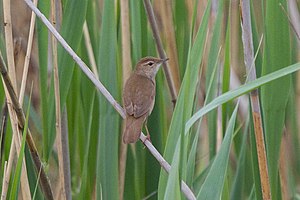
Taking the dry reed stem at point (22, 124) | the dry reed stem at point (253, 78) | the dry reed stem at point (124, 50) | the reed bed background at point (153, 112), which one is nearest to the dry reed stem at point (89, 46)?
the reed bed background at point (153, 112)

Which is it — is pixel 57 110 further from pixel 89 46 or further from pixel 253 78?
pixel 253 78

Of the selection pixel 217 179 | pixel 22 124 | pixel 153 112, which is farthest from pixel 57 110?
pixel 217 179

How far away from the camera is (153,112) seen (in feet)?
7.04

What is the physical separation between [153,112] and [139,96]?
0.21m

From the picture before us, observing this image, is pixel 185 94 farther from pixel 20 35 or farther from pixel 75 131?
pixel 20 35

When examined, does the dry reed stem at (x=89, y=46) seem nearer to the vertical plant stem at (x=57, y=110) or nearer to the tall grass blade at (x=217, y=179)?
the vertical plant stem at (x=57, y=110)

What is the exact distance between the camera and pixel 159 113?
7.00 ft

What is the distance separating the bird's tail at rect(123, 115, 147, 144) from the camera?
1921 mm

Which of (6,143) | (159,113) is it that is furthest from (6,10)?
(159,113)

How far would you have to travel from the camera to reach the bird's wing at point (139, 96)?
219 cm

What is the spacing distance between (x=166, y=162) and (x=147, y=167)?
0.60m

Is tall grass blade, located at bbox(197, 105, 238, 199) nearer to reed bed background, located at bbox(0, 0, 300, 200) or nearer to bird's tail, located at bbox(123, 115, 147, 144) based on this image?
reed bed background, located at bbox(0, 0, 300, 200)

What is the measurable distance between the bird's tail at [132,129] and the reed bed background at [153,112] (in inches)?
1.4

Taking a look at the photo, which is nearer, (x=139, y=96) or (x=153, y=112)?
(x=153, y=112)
